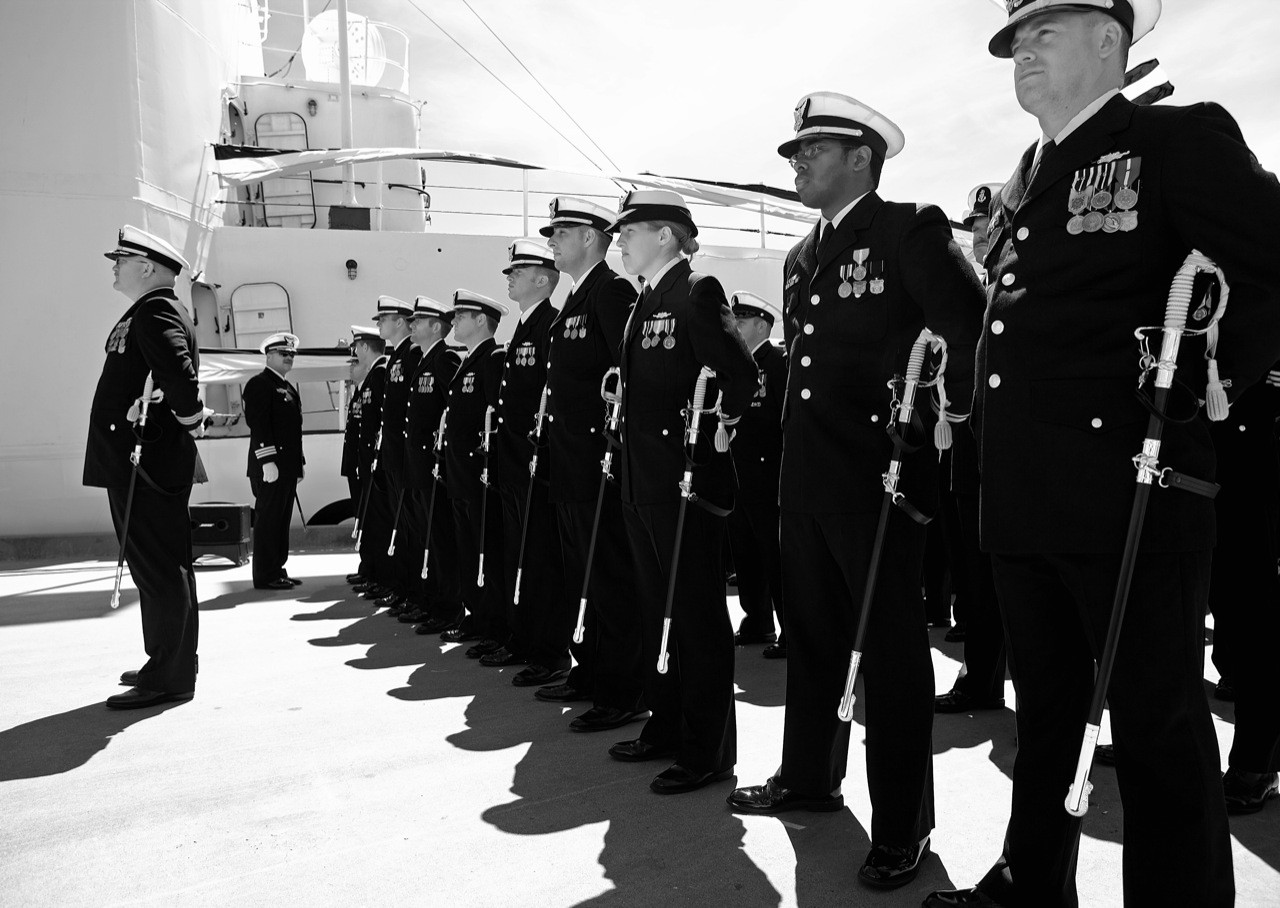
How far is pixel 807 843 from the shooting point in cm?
260

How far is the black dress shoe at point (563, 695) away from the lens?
14.0ft

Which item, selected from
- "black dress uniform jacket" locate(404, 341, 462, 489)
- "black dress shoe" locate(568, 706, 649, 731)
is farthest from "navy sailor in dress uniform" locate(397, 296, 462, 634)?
"black dress shoe" locate(568, 706, 649, 731)

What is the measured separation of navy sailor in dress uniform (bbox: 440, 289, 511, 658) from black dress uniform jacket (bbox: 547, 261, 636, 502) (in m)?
1.18

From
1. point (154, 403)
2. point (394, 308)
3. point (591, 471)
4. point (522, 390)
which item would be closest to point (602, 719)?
point (591, 471)

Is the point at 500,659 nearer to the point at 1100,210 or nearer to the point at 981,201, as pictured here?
the point at 981,201

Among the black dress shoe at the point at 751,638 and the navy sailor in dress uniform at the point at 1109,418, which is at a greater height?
the navy sailor in dress uniform at the point at 1109,418

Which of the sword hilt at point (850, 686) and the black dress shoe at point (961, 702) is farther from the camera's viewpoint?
the black dress shoe at point (961, 702)

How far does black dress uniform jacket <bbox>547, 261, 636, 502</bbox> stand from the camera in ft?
13.2

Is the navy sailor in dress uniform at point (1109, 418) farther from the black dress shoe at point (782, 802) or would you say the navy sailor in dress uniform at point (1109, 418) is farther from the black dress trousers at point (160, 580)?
the black dress trousers at point (160, 580)

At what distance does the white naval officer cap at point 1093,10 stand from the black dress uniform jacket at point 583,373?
217 cm

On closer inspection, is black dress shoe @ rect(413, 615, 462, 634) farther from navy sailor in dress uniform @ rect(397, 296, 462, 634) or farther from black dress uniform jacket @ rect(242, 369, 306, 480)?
black dress uniform jacket @ rect(242, 369, 306, 480)

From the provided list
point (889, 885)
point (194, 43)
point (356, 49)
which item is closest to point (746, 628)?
point (889, 885)

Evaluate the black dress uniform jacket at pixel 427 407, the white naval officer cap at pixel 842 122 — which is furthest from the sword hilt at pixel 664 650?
the black dress uniform jacket at pixel 427 407

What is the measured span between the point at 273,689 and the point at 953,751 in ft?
9.53
